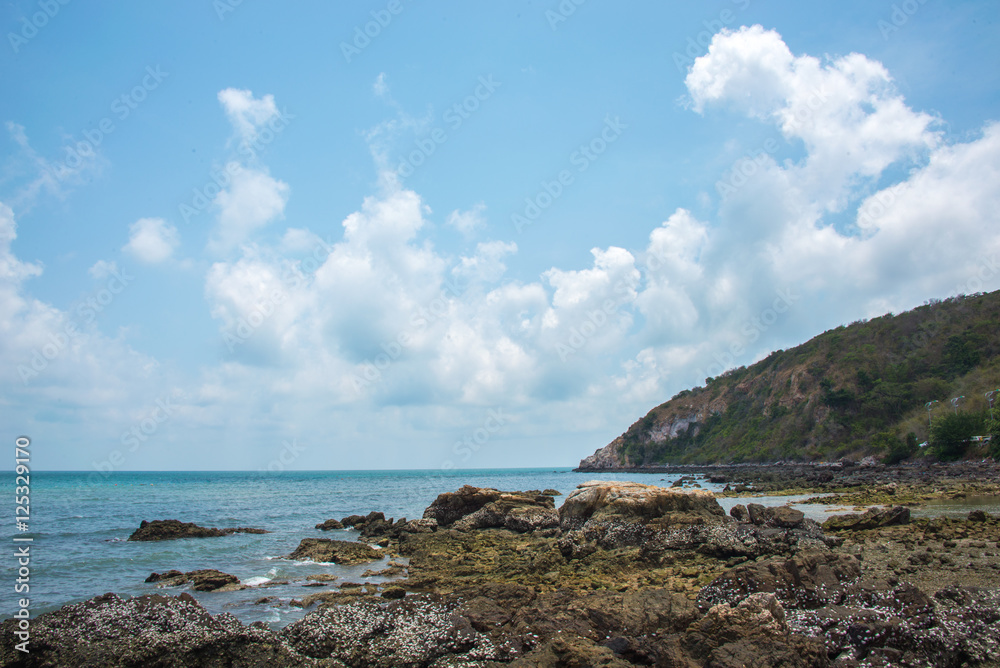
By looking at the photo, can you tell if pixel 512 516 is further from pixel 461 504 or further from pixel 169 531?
pixel 169 531

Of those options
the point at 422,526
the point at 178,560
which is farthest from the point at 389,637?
the point at 422,526

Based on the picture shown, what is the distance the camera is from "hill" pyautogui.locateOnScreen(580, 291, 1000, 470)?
239 ft

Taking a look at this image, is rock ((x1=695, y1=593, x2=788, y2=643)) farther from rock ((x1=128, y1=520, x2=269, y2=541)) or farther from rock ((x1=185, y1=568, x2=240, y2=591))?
rock ((x1=128, y1=520, x2=269, y2=541))

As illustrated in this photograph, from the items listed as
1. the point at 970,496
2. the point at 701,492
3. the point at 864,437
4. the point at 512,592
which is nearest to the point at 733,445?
the point at 864,437

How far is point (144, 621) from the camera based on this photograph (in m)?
9.34

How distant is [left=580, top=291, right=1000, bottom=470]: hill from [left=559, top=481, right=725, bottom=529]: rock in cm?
5377

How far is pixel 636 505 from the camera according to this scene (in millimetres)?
21000

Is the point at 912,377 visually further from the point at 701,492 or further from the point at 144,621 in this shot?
the point at 144,621

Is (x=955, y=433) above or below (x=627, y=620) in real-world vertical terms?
above

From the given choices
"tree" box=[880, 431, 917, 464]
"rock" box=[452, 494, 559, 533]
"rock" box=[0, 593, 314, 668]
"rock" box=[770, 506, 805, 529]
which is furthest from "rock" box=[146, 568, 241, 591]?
"tree" box=[880, 431, 917, 464]

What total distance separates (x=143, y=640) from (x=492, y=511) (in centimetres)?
2014

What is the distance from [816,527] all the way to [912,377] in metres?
90.4

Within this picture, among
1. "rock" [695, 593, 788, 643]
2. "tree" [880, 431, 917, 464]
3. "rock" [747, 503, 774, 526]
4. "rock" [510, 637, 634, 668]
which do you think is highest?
"rock" [695, 593, 788, 643]

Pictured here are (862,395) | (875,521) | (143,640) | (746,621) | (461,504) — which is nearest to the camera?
(746,621)
